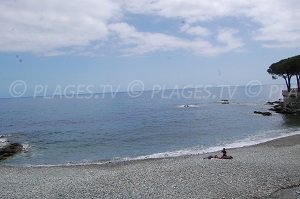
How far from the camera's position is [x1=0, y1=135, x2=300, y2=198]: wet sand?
18.2m

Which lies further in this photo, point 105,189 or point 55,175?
point 55,175

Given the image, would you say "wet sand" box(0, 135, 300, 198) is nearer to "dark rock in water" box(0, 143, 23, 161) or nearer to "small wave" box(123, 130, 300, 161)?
"small wave" box(123, 130, 300, 161)

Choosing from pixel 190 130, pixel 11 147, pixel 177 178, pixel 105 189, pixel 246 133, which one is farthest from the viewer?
pixel 190 130

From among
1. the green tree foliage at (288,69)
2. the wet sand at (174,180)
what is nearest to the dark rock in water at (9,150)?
the wet sand at (174,180)

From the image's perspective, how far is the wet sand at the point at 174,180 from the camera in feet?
59.7

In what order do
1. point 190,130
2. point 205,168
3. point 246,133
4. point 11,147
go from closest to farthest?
1. point 205,168
2. point 11,147
3. point 246,133
4. point 190,130

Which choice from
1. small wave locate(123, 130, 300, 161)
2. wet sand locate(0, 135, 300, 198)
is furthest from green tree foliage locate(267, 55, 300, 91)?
wet sand locate(0, 135, 300, 198)

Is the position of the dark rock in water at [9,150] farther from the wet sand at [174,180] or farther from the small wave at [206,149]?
the small wave at [206,149]

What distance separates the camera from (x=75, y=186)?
20391 millimetres

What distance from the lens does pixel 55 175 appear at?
2512 centimetres

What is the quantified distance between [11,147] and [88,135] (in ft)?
42.1

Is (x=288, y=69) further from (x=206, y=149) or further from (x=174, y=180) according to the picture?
(x=174, y=180)

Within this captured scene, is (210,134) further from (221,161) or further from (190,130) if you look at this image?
(221,161)

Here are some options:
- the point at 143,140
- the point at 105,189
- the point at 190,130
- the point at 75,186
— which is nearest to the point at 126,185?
the point at 105,189
